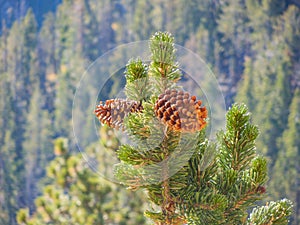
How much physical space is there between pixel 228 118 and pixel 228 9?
31182 millimetres

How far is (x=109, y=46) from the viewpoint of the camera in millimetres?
35031

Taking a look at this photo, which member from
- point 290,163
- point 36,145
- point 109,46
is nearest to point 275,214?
Result: point 290,163

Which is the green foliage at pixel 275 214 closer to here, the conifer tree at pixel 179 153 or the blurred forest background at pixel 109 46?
the conifer tree at pixel 179 153

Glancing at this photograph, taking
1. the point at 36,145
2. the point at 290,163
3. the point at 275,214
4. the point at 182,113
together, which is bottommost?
the point at 275,214

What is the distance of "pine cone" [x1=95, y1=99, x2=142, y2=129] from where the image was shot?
3.93 feet

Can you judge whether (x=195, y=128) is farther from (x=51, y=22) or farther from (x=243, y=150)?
(x=51, y=22)

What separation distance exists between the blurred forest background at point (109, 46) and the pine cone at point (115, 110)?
17.4 metres

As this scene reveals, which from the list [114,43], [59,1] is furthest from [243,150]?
[59,1]

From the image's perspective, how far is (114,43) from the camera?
1390 inches

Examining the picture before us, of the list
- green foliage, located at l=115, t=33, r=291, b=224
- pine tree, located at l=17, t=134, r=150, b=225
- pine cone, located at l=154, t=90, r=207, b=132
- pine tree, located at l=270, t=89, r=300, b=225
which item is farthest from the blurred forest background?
pine cone, located at l=154, t=90, r=207, b=132

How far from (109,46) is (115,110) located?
112 feet

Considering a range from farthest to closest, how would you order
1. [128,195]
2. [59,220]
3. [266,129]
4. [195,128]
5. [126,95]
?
[266,129] < [128,195] < [59,220] < [126,95] < [195,128]

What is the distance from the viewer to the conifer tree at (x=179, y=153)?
116 centimetres

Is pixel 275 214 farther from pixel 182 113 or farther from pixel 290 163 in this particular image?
pixel 290 163
